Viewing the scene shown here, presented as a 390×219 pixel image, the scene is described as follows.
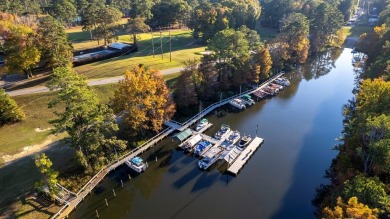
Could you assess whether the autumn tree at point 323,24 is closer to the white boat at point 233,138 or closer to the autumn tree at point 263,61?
the autumn tree at point 263,61

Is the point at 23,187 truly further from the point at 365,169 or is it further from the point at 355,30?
the point at 355,30

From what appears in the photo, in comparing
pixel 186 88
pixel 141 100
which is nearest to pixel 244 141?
pixel 186 88

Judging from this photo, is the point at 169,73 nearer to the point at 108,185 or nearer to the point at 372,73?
the point at 108,185

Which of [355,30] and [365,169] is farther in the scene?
[355,30]

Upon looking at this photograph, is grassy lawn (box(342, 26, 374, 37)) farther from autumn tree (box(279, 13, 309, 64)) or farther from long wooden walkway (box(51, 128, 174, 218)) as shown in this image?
long wooden walkway (box(51, 128, 174, 218))

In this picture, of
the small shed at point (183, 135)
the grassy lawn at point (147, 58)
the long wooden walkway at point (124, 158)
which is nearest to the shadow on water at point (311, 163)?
the small shed at point (183, 135)

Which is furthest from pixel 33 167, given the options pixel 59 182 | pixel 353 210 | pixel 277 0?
pixel 277 0
